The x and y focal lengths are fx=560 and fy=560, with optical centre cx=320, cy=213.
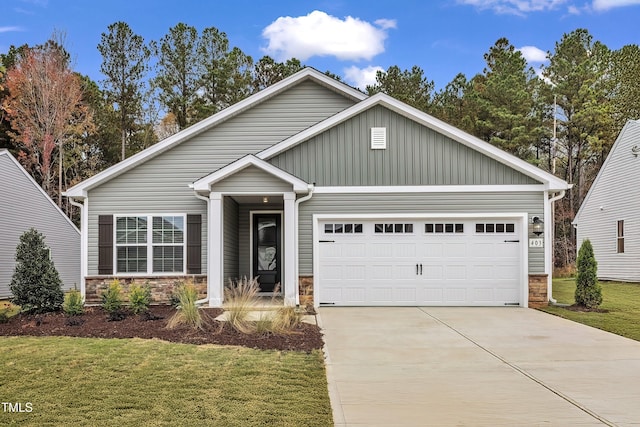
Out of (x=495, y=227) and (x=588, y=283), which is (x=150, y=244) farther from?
(x=588, y=283)

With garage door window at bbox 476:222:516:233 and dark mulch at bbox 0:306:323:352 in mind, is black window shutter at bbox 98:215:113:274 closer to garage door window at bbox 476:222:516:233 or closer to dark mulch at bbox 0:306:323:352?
dark mulch at bbox 0:306:323:352

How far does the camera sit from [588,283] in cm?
1345

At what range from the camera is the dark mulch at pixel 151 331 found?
8.74 metres

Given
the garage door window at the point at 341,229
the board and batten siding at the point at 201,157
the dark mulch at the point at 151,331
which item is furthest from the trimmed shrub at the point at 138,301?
the garage door window at the point at 341,229

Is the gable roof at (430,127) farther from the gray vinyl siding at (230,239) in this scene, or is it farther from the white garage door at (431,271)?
the gray vinyl siding at (230,239)

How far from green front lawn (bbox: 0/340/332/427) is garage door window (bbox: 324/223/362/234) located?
599 cm

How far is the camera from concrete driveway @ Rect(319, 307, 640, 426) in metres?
5.32

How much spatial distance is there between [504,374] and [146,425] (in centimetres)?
431

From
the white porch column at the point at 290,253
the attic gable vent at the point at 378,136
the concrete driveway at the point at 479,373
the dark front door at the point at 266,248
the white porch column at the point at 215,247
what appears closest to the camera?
the concrete driveway at the point at 479,373

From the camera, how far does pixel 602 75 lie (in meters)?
34.0

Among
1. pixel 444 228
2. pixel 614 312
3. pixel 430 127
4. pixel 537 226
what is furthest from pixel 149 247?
pixel 614 312

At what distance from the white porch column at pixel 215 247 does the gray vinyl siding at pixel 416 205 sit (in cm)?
196

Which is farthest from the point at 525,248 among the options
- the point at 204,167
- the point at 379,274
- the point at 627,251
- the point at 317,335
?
the point at 627,251

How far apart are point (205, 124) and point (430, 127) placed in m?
5.98
